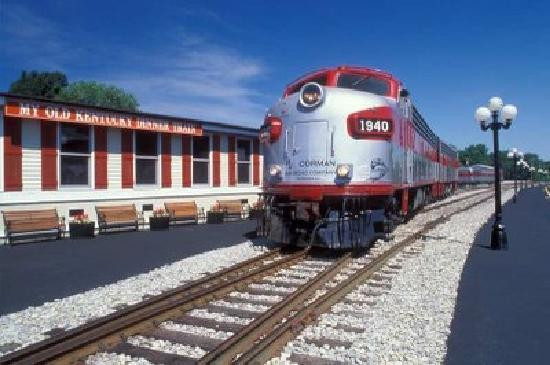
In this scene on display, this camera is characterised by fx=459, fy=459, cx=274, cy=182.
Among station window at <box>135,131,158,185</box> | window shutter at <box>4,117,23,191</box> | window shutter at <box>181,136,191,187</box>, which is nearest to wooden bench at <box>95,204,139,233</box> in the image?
station window at <box>135,131,158,185</box>

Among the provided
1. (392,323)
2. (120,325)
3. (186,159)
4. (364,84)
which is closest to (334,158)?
(364,84)

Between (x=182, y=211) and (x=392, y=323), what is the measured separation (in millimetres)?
12223

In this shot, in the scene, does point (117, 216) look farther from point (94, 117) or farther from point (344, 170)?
point (344, 170)

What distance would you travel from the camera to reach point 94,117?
1407 centimetres

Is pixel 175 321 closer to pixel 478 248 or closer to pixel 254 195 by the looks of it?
pixel 478 248

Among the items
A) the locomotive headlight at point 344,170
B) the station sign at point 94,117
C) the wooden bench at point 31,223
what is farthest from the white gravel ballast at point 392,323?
the station sign at point 94,117

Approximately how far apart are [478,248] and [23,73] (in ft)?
207

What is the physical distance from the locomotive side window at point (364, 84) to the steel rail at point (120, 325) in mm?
4659

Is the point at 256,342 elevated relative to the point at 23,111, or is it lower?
lower

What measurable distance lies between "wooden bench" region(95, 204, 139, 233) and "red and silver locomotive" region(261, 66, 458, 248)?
6.50 m

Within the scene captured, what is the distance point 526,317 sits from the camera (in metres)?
5.95

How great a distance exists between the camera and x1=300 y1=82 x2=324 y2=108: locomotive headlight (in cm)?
917

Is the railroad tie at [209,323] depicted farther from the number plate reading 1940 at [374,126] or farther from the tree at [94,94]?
the tree at [94,94]

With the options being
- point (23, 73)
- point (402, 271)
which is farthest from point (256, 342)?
point (23, 73)
